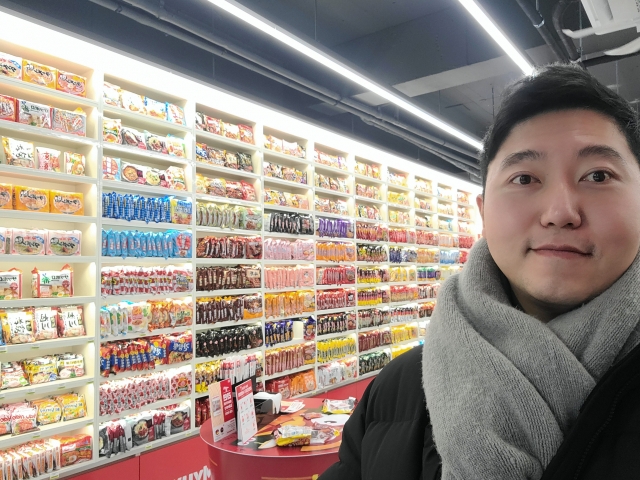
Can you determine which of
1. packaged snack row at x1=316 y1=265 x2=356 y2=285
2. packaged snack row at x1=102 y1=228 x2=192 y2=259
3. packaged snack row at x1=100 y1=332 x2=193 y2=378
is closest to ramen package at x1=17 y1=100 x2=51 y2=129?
packaged snack row at x1=102 y1=228 x2=192 y2=259

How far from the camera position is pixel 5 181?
3.76m

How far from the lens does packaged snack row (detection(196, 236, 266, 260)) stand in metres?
4.83

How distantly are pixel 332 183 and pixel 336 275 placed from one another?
1.30 metres

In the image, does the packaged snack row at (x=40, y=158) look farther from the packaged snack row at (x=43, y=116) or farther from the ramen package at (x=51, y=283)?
the ramen package at (x=51, y=283)

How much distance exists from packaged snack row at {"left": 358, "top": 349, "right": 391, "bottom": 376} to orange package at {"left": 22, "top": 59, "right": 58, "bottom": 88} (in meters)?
5.04

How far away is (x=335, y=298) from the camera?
254 inches

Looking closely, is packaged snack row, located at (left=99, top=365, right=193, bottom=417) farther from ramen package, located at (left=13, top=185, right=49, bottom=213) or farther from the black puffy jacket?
the black puffy jacket

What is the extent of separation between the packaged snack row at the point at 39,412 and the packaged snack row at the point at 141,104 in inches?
97.1

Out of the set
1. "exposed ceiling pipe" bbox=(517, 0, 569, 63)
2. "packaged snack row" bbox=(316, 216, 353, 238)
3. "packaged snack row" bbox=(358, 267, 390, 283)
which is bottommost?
"packaged snack row" bbox=(358, 267, 390, 283)

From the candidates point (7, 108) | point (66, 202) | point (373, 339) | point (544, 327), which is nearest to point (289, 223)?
point (373, 339)

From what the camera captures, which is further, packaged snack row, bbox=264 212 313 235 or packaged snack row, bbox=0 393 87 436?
packaged snack row, bbox=264 212 313 235

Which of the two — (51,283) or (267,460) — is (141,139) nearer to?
(51,283)

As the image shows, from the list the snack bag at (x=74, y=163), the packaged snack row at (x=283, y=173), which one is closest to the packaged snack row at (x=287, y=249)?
the packaged snack row at (x=283, y=173)

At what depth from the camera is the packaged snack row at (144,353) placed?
12.8ft
